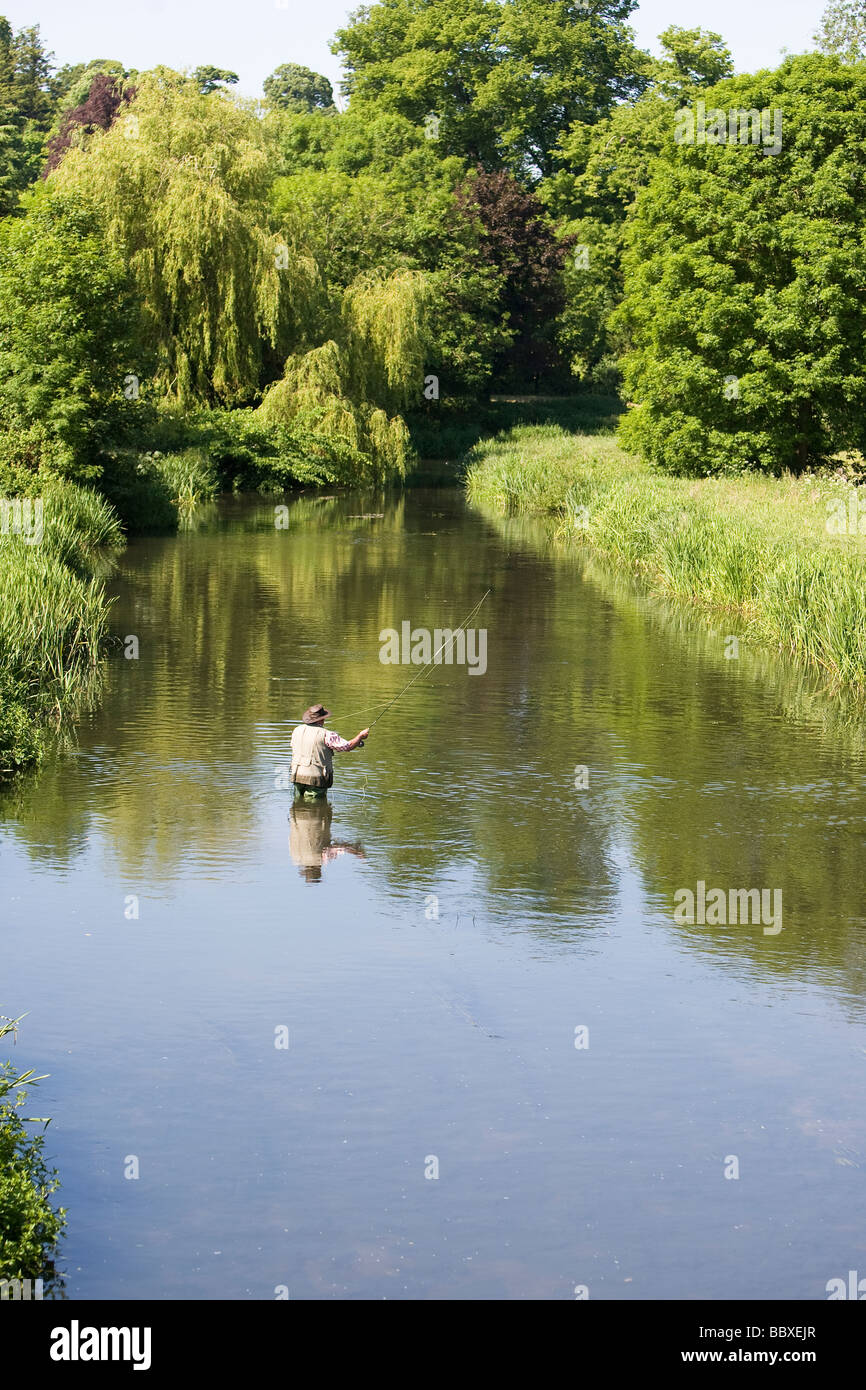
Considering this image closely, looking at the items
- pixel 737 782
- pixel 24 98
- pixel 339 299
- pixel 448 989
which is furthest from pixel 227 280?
pixel 24 98

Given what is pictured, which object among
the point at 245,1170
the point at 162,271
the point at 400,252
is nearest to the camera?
the point at 245,1170

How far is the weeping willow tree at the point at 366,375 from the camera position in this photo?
43.7 metres

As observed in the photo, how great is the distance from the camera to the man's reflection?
516 inches

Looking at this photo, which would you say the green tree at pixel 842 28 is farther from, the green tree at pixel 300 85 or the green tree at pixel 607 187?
the green tree at pixel 300 85

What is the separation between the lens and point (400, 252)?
60.6 meters

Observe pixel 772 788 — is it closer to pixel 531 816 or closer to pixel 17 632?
pixel 531 816

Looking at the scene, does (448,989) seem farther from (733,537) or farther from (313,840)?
(733,537)

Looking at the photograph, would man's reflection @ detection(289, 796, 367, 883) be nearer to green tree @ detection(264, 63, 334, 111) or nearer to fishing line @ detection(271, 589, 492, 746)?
fishing line @ detection(271, 589, 492, 746)

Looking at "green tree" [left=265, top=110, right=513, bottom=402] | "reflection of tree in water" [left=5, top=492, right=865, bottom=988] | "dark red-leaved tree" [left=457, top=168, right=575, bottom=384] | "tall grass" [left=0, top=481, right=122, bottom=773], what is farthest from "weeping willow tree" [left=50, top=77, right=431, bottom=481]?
"dark red-leaved tree" [left=457, top=168, right=575, bottom=384]

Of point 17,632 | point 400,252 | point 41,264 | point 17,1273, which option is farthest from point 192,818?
point 400,252

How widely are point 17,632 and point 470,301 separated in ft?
155

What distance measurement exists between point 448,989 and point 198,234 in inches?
1332

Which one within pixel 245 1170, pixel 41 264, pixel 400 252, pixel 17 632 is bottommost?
pixel 245 1170

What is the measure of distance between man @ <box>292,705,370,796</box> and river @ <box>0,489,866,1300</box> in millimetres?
284
